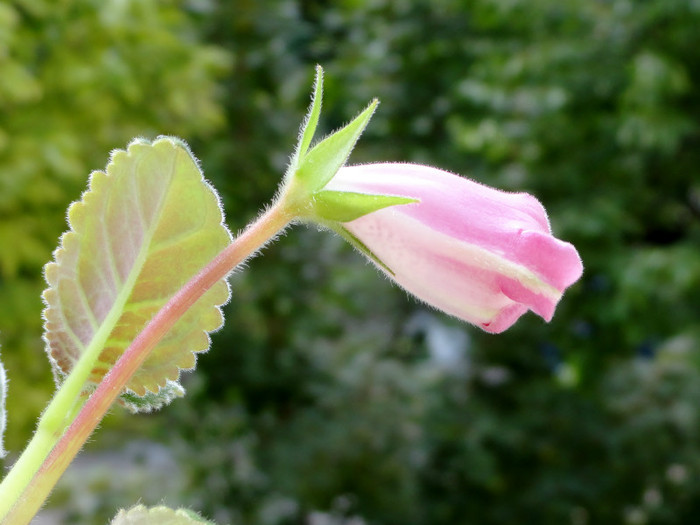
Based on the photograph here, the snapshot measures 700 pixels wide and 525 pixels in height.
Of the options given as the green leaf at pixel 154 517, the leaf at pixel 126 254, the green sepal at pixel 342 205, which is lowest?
the green leaf at pixel 154 517

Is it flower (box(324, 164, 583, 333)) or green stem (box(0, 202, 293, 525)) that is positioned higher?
flower (box(324, 164, 583, 333))

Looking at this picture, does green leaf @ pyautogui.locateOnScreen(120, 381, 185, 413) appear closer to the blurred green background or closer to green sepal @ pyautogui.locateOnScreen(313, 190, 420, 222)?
green sepal @ pyautogui.locateOnScreen(313, 190, 420, 222)

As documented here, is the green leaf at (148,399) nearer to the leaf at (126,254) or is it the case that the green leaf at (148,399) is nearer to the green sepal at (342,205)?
the leaf at (126,254)

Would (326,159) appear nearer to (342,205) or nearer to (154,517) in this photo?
(342,205)

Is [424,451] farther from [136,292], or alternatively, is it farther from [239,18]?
[136,292]

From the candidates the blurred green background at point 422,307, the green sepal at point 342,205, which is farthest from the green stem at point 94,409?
the blurred green background at point 422,307

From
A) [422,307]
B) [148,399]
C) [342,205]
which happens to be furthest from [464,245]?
[422,307]

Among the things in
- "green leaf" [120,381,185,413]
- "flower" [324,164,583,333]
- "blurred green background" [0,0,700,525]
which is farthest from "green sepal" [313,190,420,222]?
"blurred green background" [0,0,700,525]
